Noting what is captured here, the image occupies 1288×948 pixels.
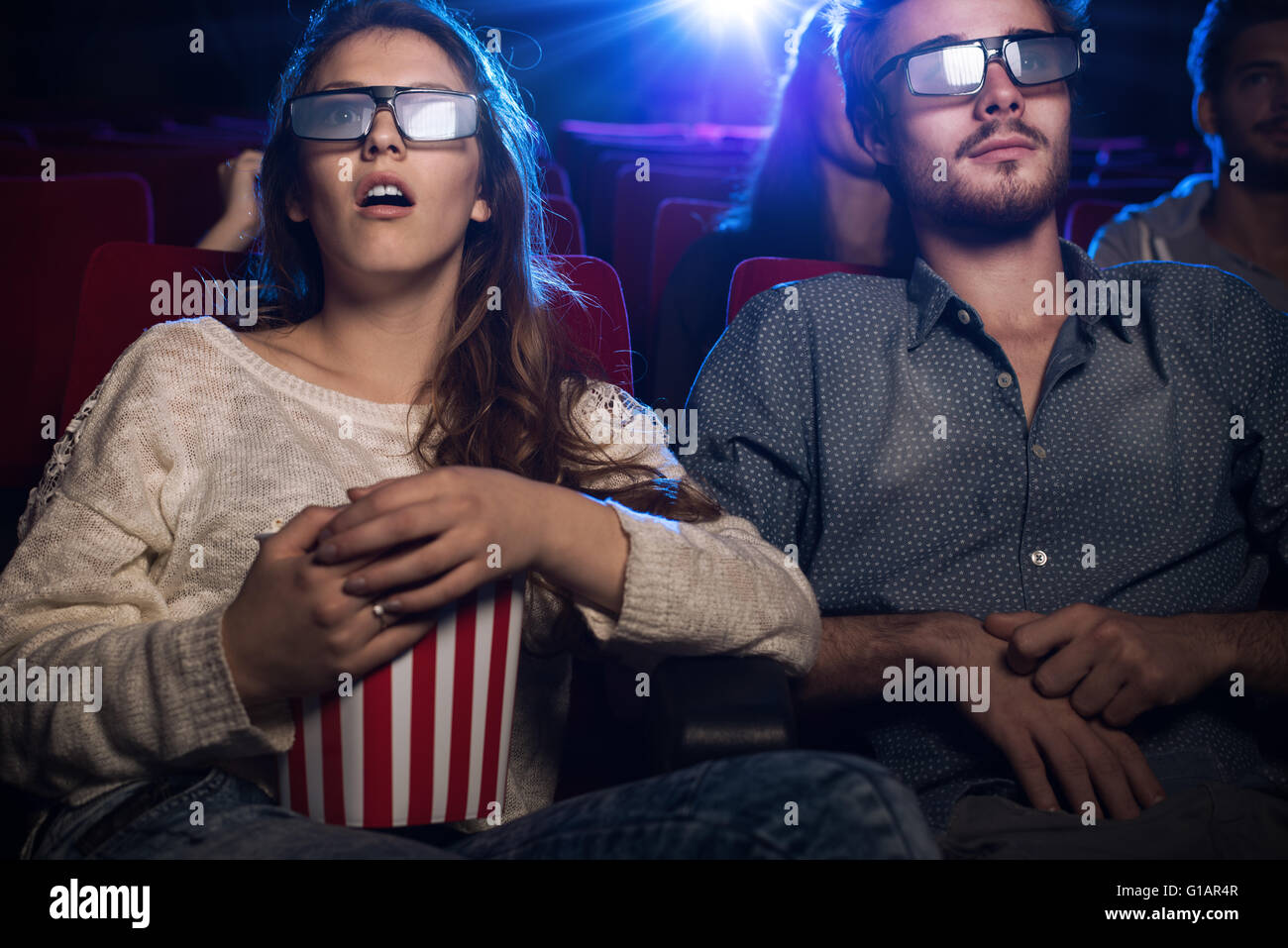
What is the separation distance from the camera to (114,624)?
0.77 metres

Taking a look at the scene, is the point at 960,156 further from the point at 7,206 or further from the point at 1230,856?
the point at 7,206

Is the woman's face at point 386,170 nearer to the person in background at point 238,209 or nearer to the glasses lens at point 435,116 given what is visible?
the glasses lens at point 435,116

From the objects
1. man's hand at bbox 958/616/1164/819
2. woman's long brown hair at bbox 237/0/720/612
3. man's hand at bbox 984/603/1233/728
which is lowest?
man's hand at bbox 958/616/1164/819

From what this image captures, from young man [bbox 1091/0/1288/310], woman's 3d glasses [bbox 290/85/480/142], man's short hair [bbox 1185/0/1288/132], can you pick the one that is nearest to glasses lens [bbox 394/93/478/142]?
woman's 3d glasses [bbox 290/85/480/142]

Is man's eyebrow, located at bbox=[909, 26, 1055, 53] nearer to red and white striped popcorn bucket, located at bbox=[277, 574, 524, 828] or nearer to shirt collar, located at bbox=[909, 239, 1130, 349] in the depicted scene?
shirt collar, located at bbox=[909, 239, 1130, 349]

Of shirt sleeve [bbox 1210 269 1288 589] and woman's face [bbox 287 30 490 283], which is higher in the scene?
woman's face [bbox 287 30 490 283]

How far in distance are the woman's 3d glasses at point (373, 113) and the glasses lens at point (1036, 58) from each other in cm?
62

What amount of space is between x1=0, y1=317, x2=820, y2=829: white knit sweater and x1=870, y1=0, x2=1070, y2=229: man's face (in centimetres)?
48

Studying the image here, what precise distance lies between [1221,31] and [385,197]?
1481mm

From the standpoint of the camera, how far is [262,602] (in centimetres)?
66

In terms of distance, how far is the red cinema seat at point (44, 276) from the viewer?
4.03ft

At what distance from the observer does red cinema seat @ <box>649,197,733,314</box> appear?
1.75 metres

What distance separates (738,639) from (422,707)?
0.25m
